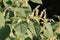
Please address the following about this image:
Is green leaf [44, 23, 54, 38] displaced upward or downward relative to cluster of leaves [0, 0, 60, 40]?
downward

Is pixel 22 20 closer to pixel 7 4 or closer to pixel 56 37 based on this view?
pixel 7 4

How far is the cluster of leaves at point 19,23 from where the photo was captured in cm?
149

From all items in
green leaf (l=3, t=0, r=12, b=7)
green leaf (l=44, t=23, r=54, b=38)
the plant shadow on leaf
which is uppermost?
green leaf (l=3, t=0, r=12, b=7)

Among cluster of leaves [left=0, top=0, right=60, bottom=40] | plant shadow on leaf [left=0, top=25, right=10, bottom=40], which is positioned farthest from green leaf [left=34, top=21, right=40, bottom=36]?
plant shadow on leaf [left=0, top=25, right=10, bottom=40]

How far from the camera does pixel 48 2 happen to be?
6.54 meters

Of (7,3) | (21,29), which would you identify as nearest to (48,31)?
(21,29)

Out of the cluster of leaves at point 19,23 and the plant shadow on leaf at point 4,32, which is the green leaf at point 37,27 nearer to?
the cluster of leaves at point 19,23

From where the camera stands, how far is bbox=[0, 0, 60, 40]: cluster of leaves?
149 cm

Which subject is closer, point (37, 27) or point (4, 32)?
point (4, 32)

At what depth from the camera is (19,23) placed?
4.99 feet

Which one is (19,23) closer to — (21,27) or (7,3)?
(21,27)

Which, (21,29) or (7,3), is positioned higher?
(7,3)

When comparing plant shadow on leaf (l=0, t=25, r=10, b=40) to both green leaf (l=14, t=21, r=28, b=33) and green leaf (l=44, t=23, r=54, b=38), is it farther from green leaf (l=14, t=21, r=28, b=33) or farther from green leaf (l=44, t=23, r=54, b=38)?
green leaf (l=44, t=23, r=54, b=38)

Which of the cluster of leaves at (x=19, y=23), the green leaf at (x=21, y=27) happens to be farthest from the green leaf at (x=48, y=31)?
the green leaf at (x=21, y=27)
